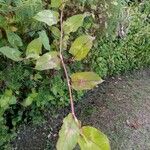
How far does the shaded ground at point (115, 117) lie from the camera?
253 cm

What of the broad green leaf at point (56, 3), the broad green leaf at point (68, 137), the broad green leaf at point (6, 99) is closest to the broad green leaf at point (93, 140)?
the broad green leaf at point (68, 137)

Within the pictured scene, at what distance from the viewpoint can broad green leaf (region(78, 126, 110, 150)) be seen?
28.0 inches

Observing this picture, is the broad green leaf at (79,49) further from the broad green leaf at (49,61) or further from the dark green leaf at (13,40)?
the dark green leaf at (13,40)

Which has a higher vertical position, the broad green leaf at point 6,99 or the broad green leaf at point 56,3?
the broad green leaf at point 56,3

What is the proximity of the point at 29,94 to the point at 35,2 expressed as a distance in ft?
1.98

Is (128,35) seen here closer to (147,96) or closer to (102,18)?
(147,96)

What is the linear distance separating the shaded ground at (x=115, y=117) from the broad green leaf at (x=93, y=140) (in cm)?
176

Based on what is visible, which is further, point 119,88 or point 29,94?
point 119,88

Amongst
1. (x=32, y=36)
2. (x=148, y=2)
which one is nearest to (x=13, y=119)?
(x=32, y=36)

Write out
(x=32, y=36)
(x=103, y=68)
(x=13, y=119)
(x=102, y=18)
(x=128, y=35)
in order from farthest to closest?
(x=128, y=35), (x=103, y=68), (x=102, y=18), (x=13, y=119), (x=32, y=36)

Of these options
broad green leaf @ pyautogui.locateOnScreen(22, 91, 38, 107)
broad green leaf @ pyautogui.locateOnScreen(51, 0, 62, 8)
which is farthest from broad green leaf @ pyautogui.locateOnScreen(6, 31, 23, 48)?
broad green leaf @ pyautogui.locateOnScreen(22, 91, 38, 107)

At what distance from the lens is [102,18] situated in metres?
2.54

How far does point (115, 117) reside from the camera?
281 centimetres

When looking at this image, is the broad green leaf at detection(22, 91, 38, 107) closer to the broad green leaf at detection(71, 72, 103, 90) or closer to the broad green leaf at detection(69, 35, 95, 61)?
the broad green leaf at detection(69, 35, 95, 61)
